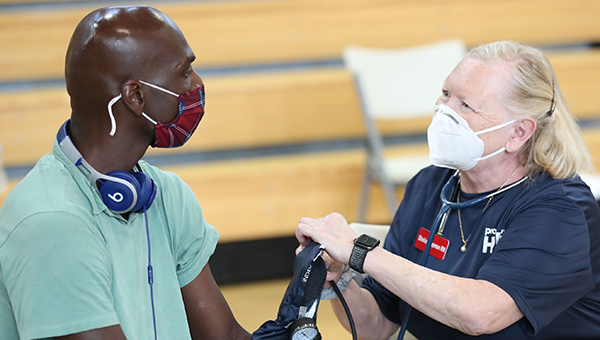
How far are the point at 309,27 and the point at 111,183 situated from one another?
2.77 m

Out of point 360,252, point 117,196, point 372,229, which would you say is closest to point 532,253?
point 360,252

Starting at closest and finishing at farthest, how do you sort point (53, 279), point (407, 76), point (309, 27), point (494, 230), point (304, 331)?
point (53, 279)
point (304, 331)
point (494, 230)
point (407, 76)
point (309, 27)

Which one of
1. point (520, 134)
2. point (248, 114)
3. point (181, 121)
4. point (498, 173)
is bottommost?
point (248, 114)

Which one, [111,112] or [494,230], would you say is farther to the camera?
[494,230]

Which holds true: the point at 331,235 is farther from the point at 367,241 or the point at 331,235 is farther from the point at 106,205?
the point at 106,205

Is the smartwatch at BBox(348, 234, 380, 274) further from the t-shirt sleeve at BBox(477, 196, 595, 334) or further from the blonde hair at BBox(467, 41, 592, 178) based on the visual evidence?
the blonde hair at BBox(467, 41, 592, 178)

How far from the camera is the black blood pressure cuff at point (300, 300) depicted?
1.25 meters

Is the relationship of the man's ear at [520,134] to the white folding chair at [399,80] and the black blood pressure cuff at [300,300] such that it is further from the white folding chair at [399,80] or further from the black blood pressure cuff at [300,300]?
the white folding chair at [399,80]

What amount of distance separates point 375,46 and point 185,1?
1220 mm

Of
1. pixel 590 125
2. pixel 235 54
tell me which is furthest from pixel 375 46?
pixel 590 125

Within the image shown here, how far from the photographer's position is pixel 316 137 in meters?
3.43

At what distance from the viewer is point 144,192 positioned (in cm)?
111

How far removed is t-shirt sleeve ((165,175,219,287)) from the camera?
1254mm

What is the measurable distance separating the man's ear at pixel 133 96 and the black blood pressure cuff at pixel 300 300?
47 cm
